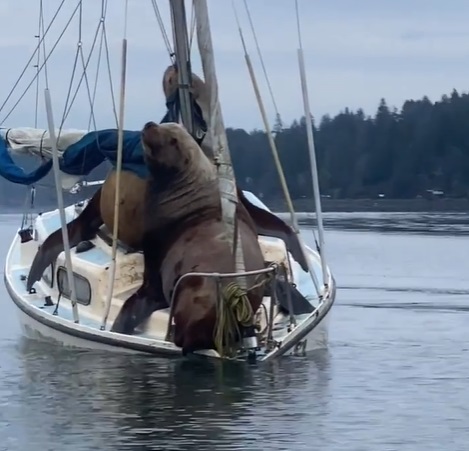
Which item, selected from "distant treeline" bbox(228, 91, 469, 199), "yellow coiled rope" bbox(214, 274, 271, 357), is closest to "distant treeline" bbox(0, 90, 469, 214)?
"distant treeline" bbox(228, 91, 469, 199)

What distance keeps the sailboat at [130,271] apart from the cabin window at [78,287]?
15 mm

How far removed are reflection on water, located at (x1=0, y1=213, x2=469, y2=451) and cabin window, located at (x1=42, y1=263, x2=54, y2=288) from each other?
1097 millimetres

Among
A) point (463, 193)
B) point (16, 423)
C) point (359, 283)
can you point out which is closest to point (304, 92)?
point (16, 423)

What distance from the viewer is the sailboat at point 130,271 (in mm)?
24688

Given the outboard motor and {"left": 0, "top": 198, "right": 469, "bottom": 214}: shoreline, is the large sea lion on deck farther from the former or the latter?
{"left": 0, "top": 198, "right": 469, "bottom": 214}: shoreline

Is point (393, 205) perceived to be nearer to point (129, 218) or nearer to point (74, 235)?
point (74, 235)

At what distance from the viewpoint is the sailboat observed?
2469 cm

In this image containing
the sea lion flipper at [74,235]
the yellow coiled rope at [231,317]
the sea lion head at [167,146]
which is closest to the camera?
the yellow coiled rope at [231,317]

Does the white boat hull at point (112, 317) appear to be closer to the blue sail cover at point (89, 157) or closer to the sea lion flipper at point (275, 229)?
the sea lion flipper at point (275, 229)

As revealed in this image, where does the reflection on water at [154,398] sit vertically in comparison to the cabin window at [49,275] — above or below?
below

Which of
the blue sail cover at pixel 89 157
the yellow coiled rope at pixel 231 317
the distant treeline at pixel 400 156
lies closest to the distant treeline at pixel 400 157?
the distant treeline at pixel 400 156

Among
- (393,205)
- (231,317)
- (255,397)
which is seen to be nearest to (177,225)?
(231,317)

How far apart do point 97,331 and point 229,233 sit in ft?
7.80

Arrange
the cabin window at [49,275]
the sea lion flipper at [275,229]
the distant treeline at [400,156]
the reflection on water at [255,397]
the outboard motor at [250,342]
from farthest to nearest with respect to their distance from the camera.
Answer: the distant treeline at [400,156] < the cabin window at [49,275] < the sea lion flipper at [275,229] < the outboard motor at [250,342] < the reflection on water at [255,397]
